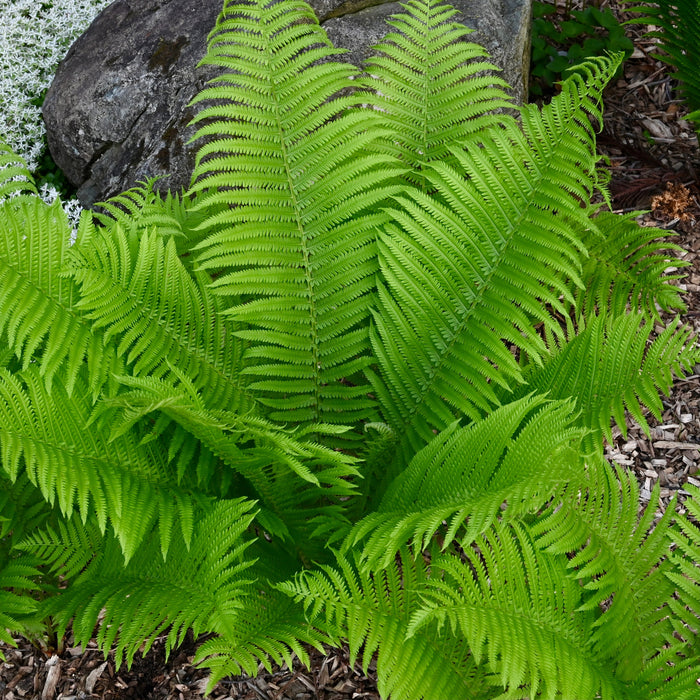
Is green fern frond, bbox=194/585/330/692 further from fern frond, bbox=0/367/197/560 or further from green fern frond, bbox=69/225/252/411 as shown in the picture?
green fern frond, bbox=69/225/252/411

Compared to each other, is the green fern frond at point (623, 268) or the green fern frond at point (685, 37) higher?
Result: the green fern frond at point (685, 37)

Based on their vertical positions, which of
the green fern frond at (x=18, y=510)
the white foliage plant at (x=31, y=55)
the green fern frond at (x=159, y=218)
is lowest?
the green fern frond at (x=18, y=510)

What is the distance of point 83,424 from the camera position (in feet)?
5.12

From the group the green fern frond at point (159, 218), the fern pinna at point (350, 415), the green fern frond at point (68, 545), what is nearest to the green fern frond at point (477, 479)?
the fern pinna at point (350, 415)

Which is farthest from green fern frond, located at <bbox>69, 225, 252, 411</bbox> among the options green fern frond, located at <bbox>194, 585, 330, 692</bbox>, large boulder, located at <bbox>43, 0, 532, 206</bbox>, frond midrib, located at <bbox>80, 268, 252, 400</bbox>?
large boulder, located at <bbox>43, 0, 532, 206</bbox>

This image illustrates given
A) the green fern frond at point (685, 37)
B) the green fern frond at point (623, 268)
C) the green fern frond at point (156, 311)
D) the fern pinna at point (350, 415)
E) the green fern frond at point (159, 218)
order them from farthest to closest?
1. the green fern frond at point (685, 37)
2. the green fern frond at point (623, 268)
3. the green fern frond at point (159, 218)
4. the green fern frond at point (156, 311)
5. the fern pinna at point (350, 415)

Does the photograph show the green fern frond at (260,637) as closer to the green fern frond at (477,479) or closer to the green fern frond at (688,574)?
the green fern frond at (477,479)

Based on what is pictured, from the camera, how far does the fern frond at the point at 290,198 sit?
70.6 inches

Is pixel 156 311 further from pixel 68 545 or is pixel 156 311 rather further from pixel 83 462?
pixel 68 545

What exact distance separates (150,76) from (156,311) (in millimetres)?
1585

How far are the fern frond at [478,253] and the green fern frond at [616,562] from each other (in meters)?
0.38

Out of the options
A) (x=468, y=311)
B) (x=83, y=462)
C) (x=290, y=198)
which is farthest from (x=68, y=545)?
(x=468, y=311)

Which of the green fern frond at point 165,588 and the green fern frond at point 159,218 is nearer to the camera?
the green fern frond at point 165,588

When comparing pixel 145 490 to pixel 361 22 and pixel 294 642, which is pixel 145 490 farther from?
pixel 361 22
